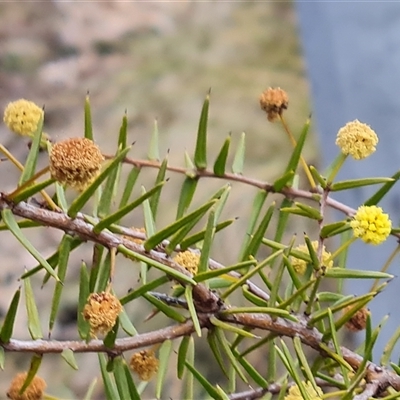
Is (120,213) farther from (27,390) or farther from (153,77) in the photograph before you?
(153,77)

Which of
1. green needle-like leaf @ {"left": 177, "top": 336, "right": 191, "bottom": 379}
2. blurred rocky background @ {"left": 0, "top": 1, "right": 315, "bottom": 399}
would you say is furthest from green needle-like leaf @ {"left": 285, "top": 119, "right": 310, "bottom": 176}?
blurred rocky background @ {"left": 0, "top": 1, "right": 315, "bottom": 399}

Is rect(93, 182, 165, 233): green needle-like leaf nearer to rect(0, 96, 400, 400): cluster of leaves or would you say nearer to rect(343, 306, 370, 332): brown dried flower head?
rect(0, 96, 400, 400): cluster of leaves

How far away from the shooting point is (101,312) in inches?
7.3

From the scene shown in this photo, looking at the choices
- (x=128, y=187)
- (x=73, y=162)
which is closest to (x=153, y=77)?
(x=128, y=187)

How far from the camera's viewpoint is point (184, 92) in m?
0.83

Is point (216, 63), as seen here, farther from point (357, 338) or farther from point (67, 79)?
point (357, 338)

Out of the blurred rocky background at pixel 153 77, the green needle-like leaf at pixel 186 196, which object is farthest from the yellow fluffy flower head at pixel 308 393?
the blurred rocky background at pixel 153 77

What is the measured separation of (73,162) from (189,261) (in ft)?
0.28

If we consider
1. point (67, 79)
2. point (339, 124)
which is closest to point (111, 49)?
point (67, 79)

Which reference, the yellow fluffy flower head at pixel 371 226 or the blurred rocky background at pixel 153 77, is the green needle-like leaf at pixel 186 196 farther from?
the blurred rocky background at pixel 153 77

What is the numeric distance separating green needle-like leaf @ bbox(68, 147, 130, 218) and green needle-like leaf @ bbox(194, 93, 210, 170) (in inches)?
3.2

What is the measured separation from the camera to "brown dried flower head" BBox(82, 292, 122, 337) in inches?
7.3

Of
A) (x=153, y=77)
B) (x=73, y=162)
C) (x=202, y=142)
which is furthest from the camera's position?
(x=153, y=77)

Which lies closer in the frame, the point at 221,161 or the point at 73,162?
the point at 73,162
